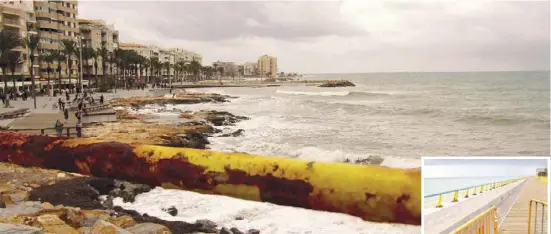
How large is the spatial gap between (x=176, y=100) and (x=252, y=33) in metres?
3.76

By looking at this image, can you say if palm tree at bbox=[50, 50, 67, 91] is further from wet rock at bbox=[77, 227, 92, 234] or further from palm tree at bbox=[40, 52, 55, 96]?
wet rock at bbox=[77, 227, 92, 234]

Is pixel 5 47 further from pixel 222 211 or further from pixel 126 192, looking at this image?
pixel 222 211

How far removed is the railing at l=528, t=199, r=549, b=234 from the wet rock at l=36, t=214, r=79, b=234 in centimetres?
220

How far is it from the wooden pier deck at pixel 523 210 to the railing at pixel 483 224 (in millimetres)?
44

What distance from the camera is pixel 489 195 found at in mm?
1979

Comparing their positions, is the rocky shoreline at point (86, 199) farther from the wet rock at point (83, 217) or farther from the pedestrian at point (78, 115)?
the pedestrian at point (78, 115)

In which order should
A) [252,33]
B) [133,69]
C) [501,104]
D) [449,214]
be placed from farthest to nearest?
[501,104] < [133,69] < [252,33] < [449,214]

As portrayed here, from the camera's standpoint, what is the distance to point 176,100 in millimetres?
9734

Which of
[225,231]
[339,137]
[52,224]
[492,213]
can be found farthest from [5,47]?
[492,213]

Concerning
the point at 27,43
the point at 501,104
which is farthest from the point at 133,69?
the point at 501,104

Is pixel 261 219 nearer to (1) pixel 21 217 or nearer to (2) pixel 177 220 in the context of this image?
(2) pixel 177 220

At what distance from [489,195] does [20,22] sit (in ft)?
48.4

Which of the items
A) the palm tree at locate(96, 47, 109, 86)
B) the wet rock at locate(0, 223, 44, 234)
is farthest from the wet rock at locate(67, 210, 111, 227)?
the palm tree at locate(96, 47, 109, 86)

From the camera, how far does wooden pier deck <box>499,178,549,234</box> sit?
1928 millimetres
